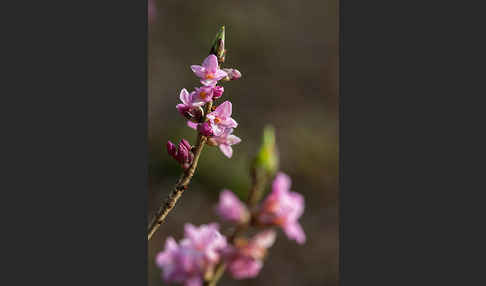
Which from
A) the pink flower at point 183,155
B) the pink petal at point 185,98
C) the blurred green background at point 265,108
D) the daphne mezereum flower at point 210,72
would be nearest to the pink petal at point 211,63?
the daphne mezereum flower at point 210,72

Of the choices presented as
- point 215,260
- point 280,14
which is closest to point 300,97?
point 280,14

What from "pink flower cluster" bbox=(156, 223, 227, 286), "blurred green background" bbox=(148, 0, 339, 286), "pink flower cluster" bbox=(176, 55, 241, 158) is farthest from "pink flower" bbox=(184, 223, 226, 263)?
"blurred green background" bbox=(148, 0, 339, 286)

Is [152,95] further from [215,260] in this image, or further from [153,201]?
[215,260]

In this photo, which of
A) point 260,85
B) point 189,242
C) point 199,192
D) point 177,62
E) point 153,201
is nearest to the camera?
point 189,242

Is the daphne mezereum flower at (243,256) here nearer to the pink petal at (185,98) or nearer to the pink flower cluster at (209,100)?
A: the pink flower cluster at (209,100)

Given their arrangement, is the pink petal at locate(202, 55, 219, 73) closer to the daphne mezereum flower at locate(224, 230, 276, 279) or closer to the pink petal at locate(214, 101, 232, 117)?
the pink petal at locate(214, 101, 232, 117)

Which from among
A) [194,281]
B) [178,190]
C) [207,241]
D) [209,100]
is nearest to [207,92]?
[209,100]
